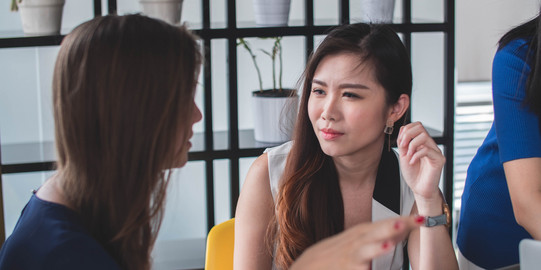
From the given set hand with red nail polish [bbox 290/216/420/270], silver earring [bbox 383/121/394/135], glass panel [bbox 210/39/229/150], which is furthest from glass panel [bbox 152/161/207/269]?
hand with red nail polish [bbox 290/216/420/270]

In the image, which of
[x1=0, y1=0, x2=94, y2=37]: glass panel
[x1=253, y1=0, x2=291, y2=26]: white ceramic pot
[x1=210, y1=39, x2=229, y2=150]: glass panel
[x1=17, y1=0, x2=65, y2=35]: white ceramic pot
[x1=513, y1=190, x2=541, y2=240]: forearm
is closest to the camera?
[x1=513, y1=190, x2=541, y2=240]: forearm

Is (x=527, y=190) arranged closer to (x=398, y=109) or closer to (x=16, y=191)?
(x=398, y=109)

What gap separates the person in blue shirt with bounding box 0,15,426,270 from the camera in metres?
0.97

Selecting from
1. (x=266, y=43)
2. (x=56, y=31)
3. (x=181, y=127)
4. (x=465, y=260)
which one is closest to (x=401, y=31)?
(x=266, y=43)

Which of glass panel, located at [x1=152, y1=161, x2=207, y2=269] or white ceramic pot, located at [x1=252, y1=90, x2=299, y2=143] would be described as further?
glass panel, located at [x1=152, y1=161, x2=207, y2=269]

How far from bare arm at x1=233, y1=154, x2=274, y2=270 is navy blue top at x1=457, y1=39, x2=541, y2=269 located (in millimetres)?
529

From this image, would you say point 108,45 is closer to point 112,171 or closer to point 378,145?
point 112,171

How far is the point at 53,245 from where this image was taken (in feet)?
3.12

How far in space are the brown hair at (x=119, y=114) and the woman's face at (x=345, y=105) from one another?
590 mm

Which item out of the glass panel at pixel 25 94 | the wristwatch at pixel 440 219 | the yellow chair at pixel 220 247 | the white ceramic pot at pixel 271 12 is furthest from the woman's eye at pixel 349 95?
the glass panel at pixel 25 94

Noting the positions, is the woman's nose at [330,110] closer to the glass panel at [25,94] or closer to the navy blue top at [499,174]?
the navy blue top at [499,174]

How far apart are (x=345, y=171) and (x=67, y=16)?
1567 mm

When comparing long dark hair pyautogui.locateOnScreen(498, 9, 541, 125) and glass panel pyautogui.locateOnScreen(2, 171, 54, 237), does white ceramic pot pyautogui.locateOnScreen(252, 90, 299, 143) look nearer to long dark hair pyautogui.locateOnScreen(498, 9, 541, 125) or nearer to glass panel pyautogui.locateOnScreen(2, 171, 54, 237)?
glass panel pyautogui.locateOnScreen(2, 171, 54, 237)

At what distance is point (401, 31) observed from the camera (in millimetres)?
2557
